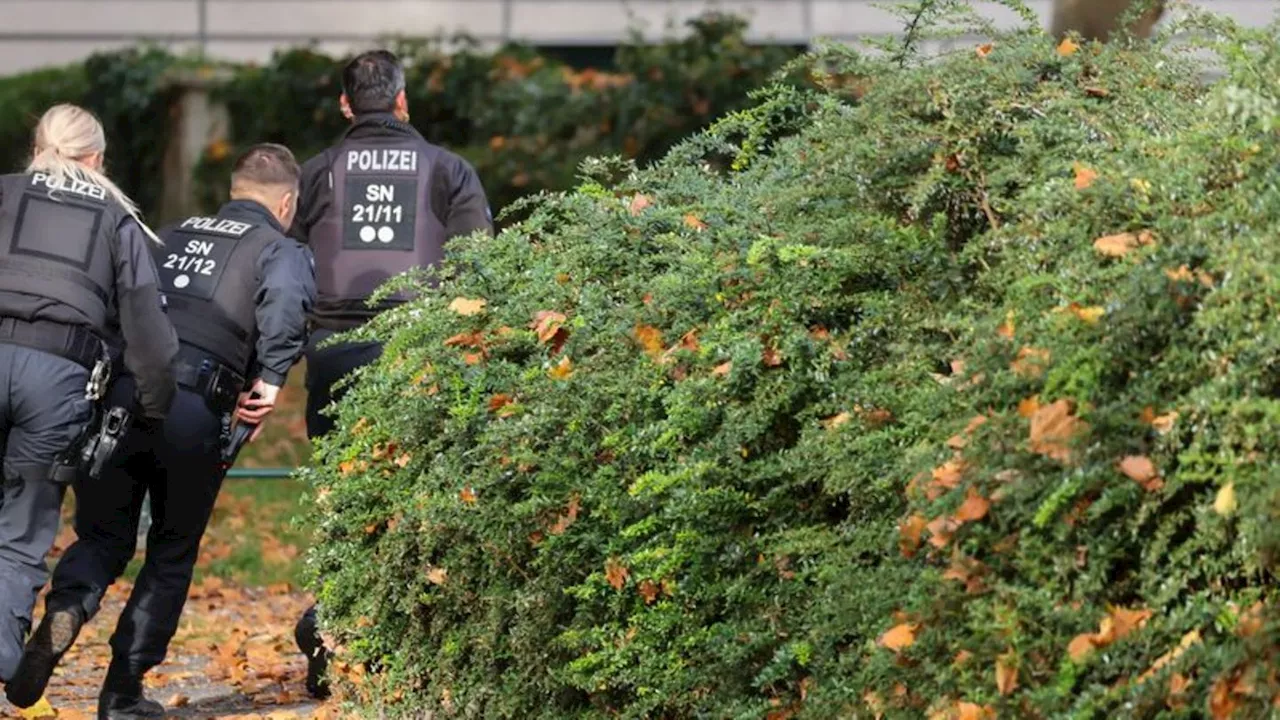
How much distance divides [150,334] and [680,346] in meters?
2.39

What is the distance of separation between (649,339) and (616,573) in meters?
0.56

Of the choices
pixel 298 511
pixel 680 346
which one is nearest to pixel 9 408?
pixel 680 346

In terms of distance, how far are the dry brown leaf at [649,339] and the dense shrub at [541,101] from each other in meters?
11.3

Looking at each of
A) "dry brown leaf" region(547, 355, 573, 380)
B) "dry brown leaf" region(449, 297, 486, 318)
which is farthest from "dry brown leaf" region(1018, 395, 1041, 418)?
"dry brown leaf" region(449, 297, 486, 318)

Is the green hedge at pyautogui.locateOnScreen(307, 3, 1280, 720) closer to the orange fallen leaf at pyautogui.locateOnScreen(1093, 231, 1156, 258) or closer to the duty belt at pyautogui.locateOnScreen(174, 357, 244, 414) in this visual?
the orange fallen leaf at pyautogui.locateOnScreen(1093, 231, 1156, 258)

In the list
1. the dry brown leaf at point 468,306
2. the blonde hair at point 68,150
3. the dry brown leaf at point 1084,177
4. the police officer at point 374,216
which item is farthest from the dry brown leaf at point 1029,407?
the police officer at point 374,216

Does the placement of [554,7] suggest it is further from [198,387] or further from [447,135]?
[198,387]

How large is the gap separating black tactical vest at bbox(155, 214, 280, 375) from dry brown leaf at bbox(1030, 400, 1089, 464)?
4.12 meters

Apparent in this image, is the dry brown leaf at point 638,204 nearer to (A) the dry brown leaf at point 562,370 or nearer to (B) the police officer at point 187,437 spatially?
(A) the dry brown leaf at point 562,370

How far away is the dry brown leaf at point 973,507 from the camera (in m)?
4.19

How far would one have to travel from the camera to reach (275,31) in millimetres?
21281

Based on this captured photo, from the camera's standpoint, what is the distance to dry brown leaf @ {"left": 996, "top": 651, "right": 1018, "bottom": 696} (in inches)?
162

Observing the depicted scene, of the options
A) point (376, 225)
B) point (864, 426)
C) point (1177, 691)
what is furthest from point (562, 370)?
point (376, 225)

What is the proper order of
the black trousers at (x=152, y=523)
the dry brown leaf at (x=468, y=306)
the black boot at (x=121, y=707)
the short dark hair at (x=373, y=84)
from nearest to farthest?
the dry brown leaf at (x=468, y=306) < the black trousers at (x=152, y=523) < the black boot at (x=121, y=707) < the short dark hair at (x=373, y=84)
